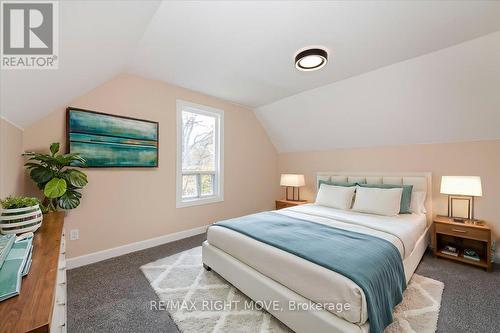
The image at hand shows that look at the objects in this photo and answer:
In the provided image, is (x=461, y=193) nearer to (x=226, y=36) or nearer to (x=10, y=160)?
(x=226, y=36)

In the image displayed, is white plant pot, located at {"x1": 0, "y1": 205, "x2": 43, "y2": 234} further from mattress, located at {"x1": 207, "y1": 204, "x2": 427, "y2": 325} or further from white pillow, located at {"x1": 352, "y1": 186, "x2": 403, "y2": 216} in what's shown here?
white pillow, located at {"x1": 352, "y1": 186, "x2": 403, "y2": 216}

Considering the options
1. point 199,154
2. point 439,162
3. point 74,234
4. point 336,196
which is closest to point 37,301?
point 74,234

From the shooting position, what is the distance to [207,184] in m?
3.83

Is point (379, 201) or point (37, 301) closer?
point (37, 301)

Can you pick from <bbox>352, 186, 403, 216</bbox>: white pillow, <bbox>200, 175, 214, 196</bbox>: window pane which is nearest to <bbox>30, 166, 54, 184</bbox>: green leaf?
<bbox>200, 175, 214, 196</bbox>: window pane

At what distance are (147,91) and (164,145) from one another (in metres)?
0.81

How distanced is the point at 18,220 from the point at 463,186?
4.28 meters

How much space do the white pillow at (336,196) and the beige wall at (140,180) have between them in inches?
65.3

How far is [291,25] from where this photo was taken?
1897 mm

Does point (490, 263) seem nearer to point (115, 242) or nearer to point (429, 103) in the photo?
point (429, 103)

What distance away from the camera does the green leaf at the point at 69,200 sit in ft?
6.93

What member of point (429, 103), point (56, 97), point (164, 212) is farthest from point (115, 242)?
point (429, 103)

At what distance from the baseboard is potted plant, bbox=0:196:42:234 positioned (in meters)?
1.30

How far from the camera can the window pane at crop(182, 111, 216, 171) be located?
3.53m
